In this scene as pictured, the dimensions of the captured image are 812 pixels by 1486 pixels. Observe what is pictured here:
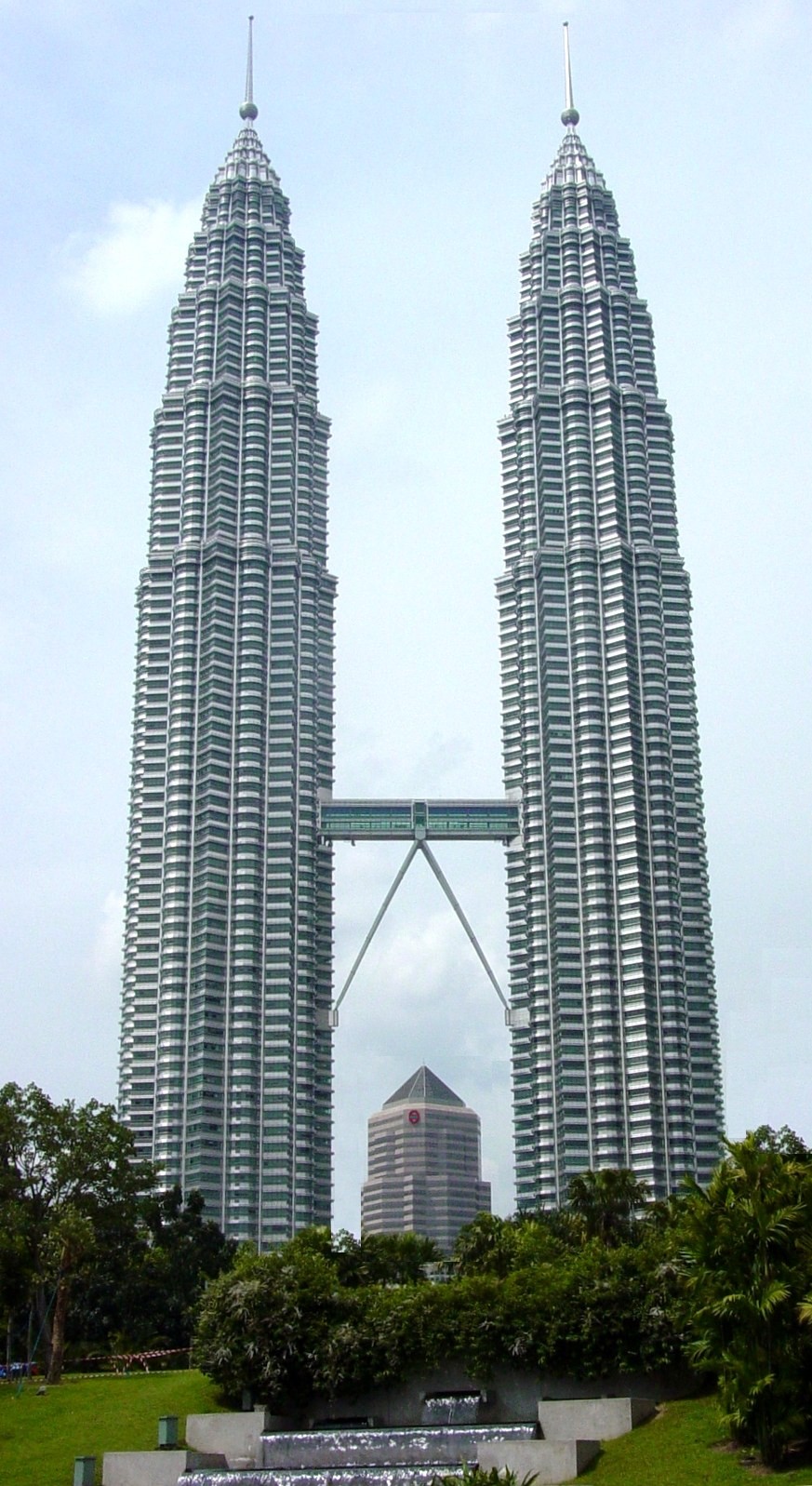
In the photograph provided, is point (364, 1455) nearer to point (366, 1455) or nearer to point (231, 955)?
point (366, 1455)

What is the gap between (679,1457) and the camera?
64688 mm

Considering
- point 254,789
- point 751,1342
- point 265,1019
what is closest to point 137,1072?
point 265,1019

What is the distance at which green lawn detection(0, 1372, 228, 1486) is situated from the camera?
72.3m

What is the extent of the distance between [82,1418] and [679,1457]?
98.4 feet

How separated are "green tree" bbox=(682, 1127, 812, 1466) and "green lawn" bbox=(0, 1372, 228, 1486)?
27.6m

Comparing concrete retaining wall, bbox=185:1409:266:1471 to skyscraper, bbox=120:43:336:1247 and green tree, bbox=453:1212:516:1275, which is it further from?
skyscraper, bbox=120:43:336:1247

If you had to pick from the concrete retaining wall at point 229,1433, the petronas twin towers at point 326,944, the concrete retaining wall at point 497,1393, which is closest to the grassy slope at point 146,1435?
the concrete retaining wall at point 229,1433

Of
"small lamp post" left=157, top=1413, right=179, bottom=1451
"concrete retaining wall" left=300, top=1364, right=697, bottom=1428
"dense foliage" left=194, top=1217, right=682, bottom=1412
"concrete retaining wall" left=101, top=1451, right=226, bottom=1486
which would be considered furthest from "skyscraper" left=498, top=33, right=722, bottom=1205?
"concrete retaining wall" left=101, top=1451, right=226, bottom=1486

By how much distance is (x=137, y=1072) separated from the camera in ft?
607

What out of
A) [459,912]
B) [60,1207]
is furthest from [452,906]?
[60,1207]

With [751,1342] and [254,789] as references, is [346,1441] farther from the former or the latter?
[254,789]

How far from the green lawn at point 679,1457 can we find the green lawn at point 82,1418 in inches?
844

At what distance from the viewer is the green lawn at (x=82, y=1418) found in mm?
72312

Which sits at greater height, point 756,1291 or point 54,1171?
point 54,1171
